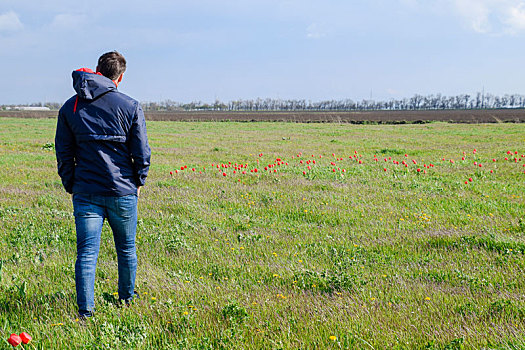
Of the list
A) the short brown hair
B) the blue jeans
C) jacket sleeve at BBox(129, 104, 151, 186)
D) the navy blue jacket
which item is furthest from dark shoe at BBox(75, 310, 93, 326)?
the short brown hair

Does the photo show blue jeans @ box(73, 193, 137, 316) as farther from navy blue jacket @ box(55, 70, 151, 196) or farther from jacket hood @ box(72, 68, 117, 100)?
jacket hood @ box(72, 68, 117, 100)

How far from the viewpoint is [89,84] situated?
3.52 metres

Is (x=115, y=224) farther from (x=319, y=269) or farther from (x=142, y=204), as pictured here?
(x=142, y=204)

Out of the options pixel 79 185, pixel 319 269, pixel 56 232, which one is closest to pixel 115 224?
pixel 79 185

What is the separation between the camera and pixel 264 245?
6.14 meters

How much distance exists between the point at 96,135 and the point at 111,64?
0.74 m

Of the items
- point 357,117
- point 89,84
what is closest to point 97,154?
point 89,84

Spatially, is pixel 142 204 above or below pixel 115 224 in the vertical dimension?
below

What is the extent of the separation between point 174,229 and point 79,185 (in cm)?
331

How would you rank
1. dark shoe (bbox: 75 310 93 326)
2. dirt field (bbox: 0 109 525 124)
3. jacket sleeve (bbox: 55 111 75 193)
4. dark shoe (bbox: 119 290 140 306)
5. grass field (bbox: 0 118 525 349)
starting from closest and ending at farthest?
grass field (bbox: 0 118 525 349)
jacket sleeve (bbox: 55 111 75 193)
dark shoe (bbox: 75 310 93 326)
dark shoe (bbox: 119 290 140 306)
dirt field (bbox: 0 109 525 124)

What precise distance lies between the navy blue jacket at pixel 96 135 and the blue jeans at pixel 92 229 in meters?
0.11

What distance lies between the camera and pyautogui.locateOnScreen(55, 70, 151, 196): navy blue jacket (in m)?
3.56

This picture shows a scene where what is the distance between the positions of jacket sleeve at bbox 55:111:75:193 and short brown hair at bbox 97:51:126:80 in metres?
0.59

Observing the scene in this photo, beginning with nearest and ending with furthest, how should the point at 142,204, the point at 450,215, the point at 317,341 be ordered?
1. the point at 317,341
2. the point at 450,215
3. the point at 142,204
